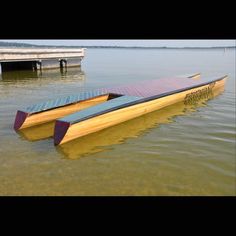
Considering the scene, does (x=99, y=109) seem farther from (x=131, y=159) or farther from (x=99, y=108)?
(x=131, y=159)

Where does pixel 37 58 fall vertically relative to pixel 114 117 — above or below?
above

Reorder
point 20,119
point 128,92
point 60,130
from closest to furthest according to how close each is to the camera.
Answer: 1. point 60,130
2. point 20,119
3. point 128,92

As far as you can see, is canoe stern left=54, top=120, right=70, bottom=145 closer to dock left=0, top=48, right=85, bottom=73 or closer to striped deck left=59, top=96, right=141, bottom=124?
striped deck left=59, top=96, right=141, bottom=124

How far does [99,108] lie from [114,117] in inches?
25.6

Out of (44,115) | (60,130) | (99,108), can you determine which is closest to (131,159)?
(60,130)

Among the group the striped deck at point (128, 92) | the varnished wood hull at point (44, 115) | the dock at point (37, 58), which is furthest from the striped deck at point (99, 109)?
the dock at point (37, 58)

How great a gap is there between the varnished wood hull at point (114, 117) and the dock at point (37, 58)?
18.8 metres

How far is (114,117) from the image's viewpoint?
895cm

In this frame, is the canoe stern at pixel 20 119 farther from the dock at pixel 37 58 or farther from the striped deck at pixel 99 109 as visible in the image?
the dock at pixel 37 58

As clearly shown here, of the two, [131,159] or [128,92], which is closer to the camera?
[131,159]

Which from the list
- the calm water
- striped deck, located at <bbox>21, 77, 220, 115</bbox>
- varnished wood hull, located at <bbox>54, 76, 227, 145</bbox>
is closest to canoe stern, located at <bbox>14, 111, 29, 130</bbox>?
striped deck, located at <bbox>21, 77, 220, 115</bbox>

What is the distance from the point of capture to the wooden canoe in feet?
25.2
